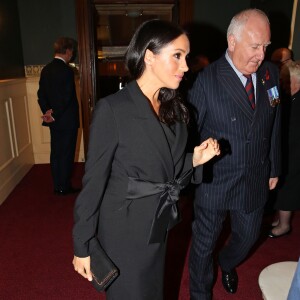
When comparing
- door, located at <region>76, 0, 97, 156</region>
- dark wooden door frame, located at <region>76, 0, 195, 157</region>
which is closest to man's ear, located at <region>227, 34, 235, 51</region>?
dark wooden door frame, located at <region>76, 0, 195, 157</region>

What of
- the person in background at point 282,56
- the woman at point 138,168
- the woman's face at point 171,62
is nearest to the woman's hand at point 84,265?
the woman at point 138,168

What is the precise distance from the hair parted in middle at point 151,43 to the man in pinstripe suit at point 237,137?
519mm

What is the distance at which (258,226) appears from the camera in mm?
2006

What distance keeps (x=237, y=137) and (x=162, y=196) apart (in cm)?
74

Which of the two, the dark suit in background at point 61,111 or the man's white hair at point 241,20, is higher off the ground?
the man's white hair at point 241,20

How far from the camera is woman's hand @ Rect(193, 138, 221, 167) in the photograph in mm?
1359

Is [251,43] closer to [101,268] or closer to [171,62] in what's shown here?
[171,62]

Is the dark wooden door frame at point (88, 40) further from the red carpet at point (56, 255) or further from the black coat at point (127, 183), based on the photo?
the black coat at point (127, 183)

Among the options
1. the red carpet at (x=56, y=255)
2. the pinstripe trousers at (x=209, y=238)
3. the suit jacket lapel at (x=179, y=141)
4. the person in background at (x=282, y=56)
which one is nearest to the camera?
the suit jacket lapel at (x=179, y=141)

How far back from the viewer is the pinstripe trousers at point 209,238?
6.45 feet

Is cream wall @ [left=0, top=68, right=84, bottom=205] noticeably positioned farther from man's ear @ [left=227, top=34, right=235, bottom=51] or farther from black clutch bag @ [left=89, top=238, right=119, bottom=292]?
man's ear @ [left=227, top=34, right=235, bottom=51]

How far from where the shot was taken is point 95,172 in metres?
1.19

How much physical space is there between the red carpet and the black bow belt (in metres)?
1.12

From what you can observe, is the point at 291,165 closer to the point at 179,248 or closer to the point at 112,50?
the point at 179,248
